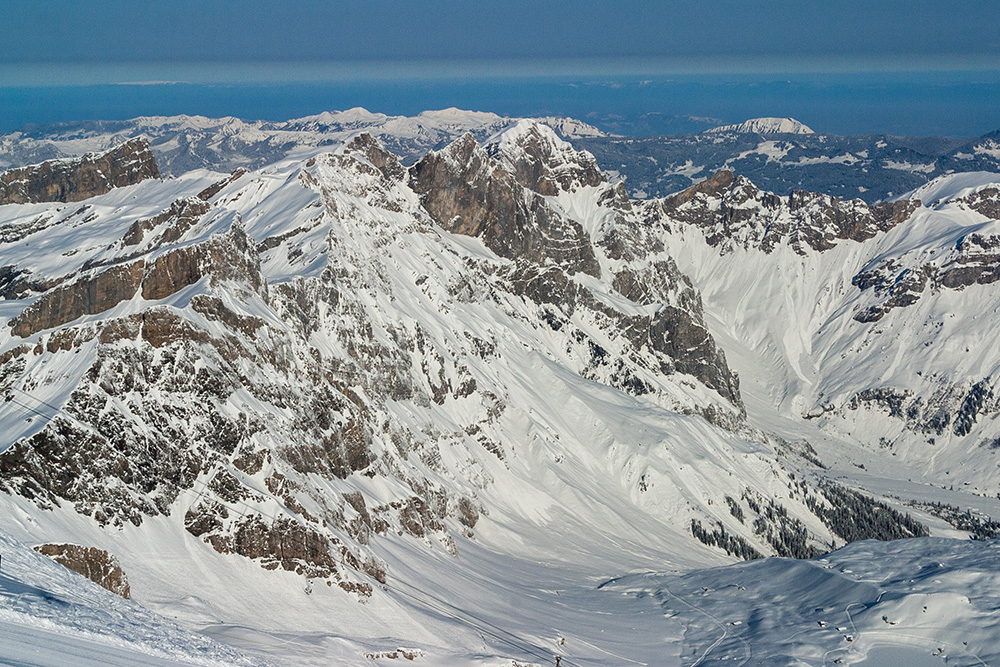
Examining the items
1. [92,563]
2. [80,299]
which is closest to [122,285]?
[80,299]

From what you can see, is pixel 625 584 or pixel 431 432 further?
pixel 431 432

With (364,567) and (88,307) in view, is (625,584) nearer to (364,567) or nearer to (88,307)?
Answer: (364,567)

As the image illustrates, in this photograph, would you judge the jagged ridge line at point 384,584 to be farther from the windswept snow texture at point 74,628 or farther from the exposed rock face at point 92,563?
the windswept snow texture at point 74,628

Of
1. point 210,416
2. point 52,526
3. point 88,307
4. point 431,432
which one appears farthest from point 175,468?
point 431,432

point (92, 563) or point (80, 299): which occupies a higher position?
point (80, 299)

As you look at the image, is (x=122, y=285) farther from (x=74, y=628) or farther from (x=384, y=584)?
(x=74, y=628)

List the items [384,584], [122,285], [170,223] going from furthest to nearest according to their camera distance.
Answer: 1. [170,223]
2. [122,285]
3. [384,584]
